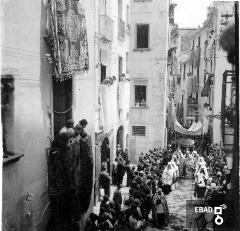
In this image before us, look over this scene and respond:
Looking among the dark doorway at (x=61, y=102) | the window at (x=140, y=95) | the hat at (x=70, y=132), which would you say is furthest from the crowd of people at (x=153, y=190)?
the window at (x=140, y=95)

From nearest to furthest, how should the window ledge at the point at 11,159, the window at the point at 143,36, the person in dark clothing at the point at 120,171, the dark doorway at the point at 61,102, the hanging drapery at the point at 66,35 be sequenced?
the window ledge at the point at 11,159
the hanging drapery at the point at 66,35
the dark doorway at the point at 61,102
the person in dark clothing at the point at 120,171
the window at the point at 143,36

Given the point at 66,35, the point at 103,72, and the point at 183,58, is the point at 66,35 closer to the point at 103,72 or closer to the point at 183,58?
the point at 103,72

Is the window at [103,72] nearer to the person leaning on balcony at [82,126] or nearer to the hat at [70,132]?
the person leaning on balcony at [82,126]

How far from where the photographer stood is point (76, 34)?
7812mm

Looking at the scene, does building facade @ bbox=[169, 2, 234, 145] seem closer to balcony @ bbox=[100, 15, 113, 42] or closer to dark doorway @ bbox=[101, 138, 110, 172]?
balcony @ bbox=[100, 15, 113, 42]

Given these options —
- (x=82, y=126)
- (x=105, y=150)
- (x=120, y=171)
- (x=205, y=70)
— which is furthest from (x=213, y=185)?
(x=205, y=70)

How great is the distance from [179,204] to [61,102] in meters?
5.72

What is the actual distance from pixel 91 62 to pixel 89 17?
1045 mm

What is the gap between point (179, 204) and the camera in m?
11.8

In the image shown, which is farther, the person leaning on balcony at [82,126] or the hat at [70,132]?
the person leaning on balcony at [82,126]

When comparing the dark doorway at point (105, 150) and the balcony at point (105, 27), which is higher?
the balcony at point (105, 27)

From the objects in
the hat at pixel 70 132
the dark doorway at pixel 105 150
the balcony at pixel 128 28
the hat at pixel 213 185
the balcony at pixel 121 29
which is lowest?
the hat at pixel 213 185

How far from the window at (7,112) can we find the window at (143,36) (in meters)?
14.1

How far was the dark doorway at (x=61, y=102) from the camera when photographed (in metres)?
7.64
